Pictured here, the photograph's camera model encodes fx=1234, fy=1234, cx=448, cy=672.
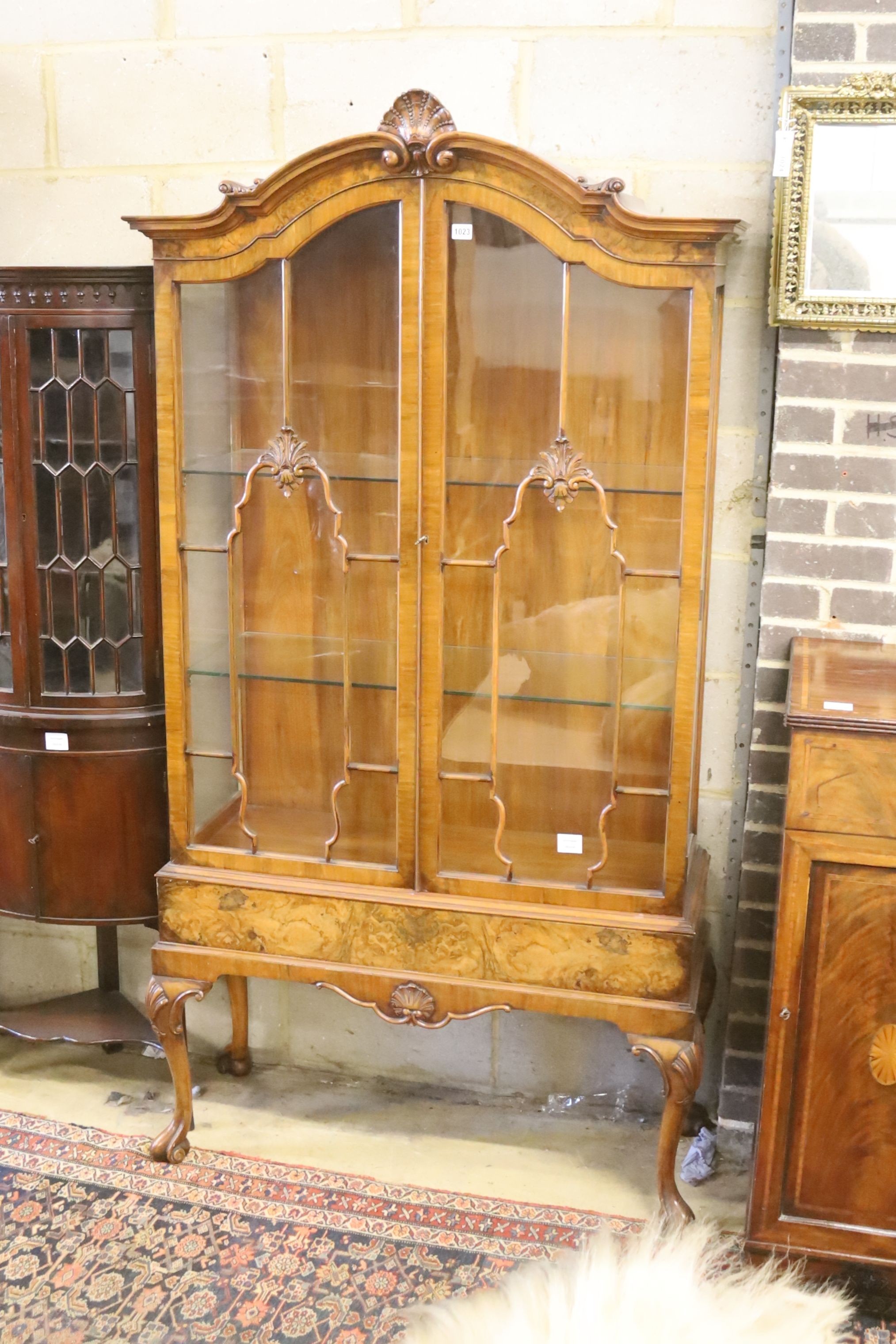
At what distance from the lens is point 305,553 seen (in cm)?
232

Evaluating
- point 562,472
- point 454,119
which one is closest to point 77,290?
point 454,119

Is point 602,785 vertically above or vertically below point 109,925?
above

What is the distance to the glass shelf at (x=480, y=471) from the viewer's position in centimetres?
217

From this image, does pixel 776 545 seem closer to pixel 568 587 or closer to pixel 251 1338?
pixel 568 587

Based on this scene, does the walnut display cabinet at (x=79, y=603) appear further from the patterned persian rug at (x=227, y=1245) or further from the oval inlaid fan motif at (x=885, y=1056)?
the oval inlaid fan motif at (x=885, y=1056)

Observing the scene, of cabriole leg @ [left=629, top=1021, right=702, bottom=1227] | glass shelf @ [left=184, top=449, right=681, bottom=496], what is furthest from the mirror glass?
cabriole leg @ [left=629, top=1021, right=702, bottom=1227]

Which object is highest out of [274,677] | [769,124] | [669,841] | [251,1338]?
[769,124]

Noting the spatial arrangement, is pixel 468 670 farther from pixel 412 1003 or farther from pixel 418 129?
pixel 418 129

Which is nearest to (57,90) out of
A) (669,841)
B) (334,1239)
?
(669,841)

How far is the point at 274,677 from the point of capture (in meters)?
2.39

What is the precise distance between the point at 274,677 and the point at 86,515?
1.67 feet

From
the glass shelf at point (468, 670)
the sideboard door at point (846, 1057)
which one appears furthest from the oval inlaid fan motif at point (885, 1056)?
the glass shelf at point (468, 670)

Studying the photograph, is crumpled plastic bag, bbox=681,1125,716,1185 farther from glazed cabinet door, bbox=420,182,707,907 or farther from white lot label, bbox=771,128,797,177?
white lot label, bbox=771,128,797,177

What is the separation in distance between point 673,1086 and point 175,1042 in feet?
3.23
